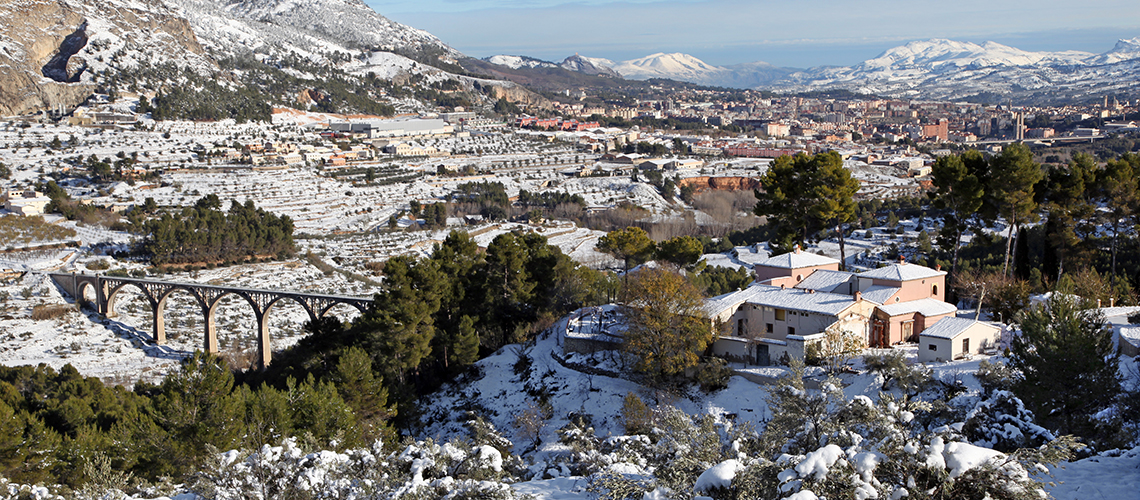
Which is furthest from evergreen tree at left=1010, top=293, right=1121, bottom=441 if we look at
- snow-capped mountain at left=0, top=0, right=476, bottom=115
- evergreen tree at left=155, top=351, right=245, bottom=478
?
snow-capped mountain at left=0, top=0, right=476, bottom=115

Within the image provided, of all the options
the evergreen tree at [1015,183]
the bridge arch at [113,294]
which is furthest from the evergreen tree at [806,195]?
the bridge arch at [113,294]

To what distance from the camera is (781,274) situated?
73.3 feet

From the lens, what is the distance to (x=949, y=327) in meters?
17.6

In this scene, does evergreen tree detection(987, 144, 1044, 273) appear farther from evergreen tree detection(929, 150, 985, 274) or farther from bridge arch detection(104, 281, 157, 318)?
bridge arch detection(104, 281, 157, 318)

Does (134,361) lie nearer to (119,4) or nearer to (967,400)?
(967,400)

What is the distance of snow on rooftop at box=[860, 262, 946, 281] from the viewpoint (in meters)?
20.0

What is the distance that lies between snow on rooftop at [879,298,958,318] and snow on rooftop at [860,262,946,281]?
0.59 m

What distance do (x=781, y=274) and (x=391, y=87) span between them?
108894 mm

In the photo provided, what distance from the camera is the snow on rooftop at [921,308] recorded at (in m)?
19.4

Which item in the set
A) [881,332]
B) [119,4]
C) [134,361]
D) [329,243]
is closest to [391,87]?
[119,4]

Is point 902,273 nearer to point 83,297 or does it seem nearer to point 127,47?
point 83,297

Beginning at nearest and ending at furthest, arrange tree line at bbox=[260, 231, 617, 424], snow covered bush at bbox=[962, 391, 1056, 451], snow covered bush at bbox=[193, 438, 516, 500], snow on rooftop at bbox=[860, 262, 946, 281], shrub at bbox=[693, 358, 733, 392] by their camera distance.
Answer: snow covered bush at bbox=[193, 438, 516, 500] → snow covered bush at bbox=[962, 391, 1056, 451] → shrub at bbox=[693, 358, 733, 392] → snow on rooftop at bbox=[860, 262, 946, 281] → tree line at bbox=[260, 231, 617, 424]

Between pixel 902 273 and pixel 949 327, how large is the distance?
264 cm

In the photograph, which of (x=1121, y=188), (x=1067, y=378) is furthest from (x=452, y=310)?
(x=1121, y=188)
